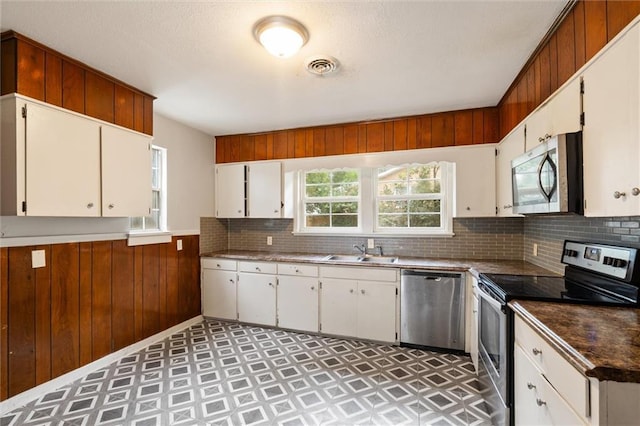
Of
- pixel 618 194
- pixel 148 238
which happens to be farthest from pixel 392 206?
pixel 148 238

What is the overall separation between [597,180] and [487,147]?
184cm

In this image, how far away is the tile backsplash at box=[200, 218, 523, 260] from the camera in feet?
10.6

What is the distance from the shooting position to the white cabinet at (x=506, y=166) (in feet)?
7.88

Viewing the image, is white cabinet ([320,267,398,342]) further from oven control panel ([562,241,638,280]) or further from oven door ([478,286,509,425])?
oven control panel ([562,241,638,280])

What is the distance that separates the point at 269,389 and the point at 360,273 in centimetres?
139

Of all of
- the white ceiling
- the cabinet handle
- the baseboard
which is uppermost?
the white ceiling

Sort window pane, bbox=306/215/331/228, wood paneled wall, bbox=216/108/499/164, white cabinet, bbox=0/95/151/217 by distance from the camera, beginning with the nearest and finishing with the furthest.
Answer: white cabinet, bbox=0/95/151/217 → wood paneled wall, bbox=216/108/499/164 → window pane, bbox=306/215/331/228

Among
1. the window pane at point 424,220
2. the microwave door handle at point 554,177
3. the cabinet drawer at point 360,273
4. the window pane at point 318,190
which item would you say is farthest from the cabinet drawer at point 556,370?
the window pane at point 318,190

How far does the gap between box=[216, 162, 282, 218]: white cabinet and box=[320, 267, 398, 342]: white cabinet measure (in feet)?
3.87

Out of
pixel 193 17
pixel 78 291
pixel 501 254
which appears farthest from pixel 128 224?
pixel 501 254

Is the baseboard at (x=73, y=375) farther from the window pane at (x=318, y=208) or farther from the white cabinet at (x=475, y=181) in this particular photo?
the white cabinet at (x=475, y=181)

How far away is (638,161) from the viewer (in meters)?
1.13

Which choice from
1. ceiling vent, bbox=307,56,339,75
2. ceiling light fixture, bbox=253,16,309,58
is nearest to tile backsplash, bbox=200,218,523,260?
ceiling vent, bbox=307,56,339,75

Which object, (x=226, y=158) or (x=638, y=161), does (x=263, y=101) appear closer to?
(x=226, y=158)
